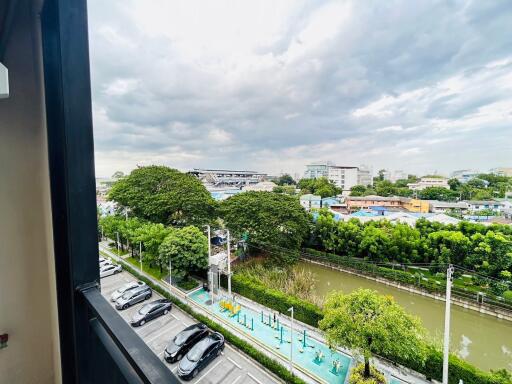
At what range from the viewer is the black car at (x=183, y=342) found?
2.74 meters

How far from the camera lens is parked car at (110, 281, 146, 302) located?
12.2 feet

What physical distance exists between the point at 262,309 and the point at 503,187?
1315cm

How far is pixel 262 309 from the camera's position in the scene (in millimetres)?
4379

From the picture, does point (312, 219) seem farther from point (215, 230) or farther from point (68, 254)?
point (68, 254)

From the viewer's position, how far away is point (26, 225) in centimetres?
68

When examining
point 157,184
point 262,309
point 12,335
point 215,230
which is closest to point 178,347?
point 262,309

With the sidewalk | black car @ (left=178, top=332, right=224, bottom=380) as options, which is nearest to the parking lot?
black car @ (left=178, top=332, right=224, bottom=380)

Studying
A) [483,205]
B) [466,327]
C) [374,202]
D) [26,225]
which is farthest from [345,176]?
[26,225]

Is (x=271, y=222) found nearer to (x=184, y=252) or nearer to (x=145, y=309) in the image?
(x=184, y=252)

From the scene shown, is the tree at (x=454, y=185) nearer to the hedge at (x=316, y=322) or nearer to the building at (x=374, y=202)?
the building at (x=374, y=202)

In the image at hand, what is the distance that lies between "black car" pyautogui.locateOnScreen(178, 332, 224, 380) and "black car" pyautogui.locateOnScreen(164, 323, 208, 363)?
0.11 meters

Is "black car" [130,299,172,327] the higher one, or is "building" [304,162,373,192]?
"building" [304,162,373,192]

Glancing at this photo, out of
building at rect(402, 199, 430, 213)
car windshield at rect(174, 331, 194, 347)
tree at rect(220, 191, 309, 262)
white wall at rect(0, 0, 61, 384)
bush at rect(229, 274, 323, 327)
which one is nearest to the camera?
white wall at rect(0, 0, 61, 384)

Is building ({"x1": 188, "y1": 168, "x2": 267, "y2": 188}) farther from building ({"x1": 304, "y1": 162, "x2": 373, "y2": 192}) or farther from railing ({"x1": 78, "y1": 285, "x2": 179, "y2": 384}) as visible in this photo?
railing ({"x1": 78, "y1": 285, "x2": 179, "y2": 384})
